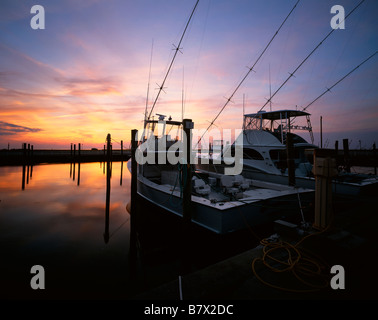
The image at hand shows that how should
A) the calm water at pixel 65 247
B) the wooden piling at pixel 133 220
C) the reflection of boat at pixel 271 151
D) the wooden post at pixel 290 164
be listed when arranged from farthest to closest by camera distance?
the reflection of boat at pixel 271 151 → the wooden post at pixel 290 164 → the wooden piling at pixel 133 220 → the calm water at pixel 65 247

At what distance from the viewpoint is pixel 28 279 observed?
5.14 m

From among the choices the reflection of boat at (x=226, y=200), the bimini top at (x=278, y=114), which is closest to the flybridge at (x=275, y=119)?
the bimini top at (x=278, y=114)

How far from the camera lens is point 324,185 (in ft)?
10.9

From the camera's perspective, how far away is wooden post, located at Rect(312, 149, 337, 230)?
3.28 m

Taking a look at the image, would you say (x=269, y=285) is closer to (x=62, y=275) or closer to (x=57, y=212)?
(x=62, y=275)

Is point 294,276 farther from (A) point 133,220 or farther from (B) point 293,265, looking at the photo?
(A) point 133,220

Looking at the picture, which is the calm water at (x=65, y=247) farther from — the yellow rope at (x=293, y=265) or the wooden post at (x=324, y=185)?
the wooden post at (x=324, y=185)

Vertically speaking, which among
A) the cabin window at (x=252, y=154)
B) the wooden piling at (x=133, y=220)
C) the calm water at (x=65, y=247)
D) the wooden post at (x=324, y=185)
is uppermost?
the cabin window at (x=252, y=154)

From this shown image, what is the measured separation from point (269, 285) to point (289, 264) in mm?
580

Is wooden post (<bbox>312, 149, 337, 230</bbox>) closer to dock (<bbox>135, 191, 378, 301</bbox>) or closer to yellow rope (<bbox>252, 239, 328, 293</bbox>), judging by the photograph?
dock (<bbox>135, 191, 378, 301</bbox>)

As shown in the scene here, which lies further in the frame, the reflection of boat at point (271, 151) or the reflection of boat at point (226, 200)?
the reflection of boat at point (271, 151)

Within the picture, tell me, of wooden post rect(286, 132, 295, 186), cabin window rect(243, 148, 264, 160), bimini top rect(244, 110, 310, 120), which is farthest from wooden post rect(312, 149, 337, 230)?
bimini top rect(244, 110, 310, 120)

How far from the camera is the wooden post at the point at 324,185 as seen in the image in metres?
3.28

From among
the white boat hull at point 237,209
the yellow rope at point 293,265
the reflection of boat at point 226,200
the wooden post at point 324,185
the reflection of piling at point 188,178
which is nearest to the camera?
the yellow rope at point 293,265
